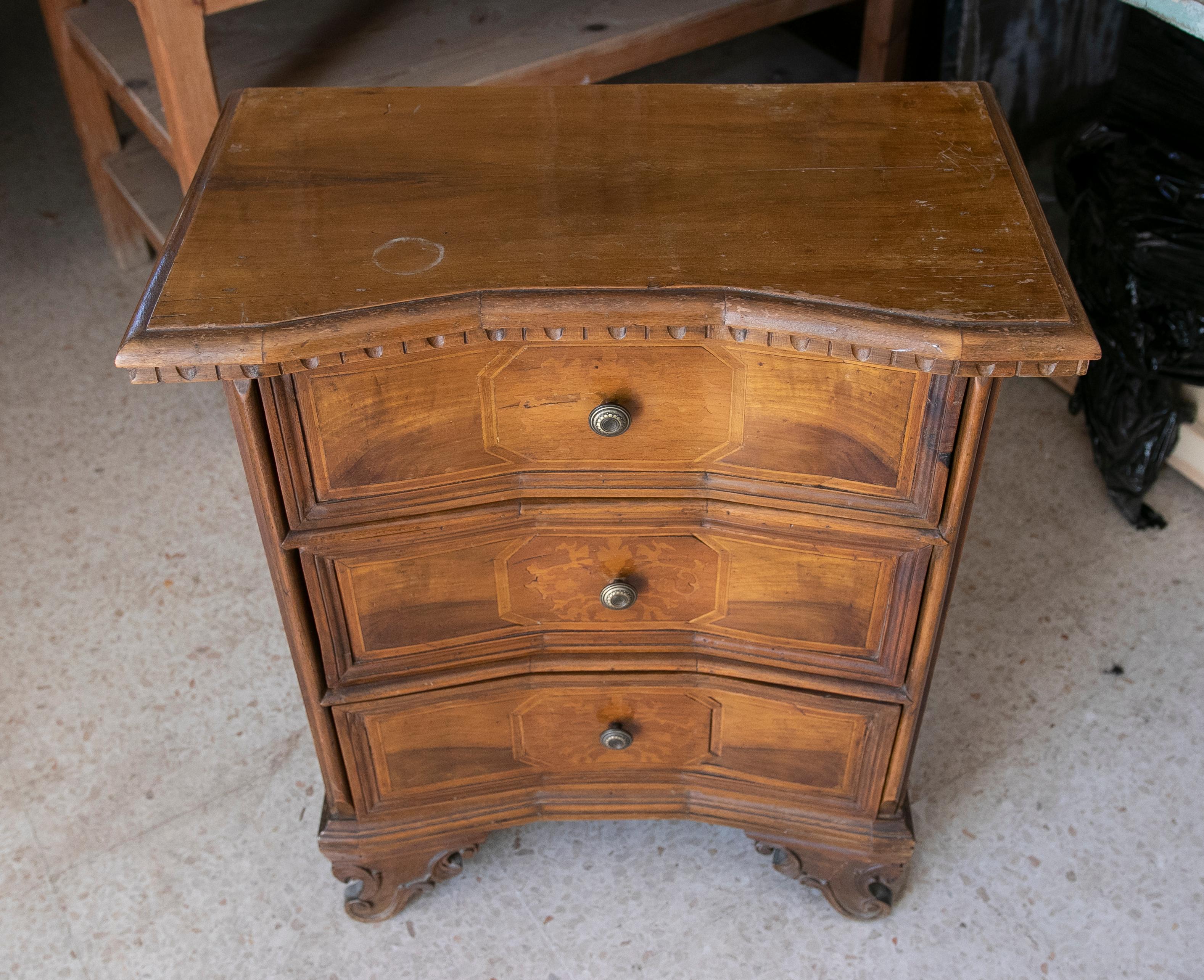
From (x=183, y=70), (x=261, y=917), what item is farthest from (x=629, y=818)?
(x=183, y=70)

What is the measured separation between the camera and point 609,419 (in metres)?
1.07

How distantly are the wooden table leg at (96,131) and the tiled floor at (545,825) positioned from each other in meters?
0.54

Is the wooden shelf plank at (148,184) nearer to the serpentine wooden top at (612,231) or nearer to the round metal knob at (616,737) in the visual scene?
the serpentine wooden top at (612,231)

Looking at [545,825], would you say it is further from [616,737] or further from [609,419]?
[609,419]

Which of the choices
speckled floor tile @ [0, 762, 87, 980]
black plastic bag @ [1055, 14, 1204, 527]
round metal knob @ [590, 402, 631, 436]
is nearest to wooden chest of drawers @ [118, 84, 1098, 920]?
round metal knob @ [590, 402, 631, 436]

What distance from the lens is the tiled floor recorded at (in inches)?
58.7

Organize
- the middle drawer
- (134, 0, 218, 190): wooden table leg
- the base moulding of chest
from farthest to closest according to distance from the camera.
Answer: (134, 0, 218, 190): wooden table leg, the base moulding of chest, the middle drawer

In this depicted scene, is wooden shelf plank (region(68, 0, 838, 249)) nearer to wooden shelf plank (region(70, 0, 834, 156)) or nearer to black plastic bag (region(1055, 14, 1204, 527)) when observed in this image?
wooden shelf plank (region(70, 0, 834, 156))

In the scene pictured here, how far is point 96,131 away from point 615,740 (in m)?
1.81

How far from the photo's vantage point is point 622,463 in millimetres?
1131

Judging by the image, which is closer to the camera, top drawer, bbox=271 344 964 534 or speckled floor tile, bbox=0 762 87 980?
top drawer, bbox=271 344 964 534

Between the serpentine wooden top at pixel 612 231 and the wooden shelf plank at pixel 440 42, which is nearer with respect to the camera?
the serpentine wooden top at pixel 612 231

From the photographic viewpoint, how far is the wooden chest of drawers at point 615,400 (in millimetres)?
981

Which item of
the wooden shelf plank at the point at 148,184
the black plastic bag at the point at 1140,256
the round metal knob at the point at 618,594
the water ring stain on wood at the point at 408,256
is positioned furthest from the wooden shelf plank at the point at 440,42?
the round metal knob at the point at 618,594
